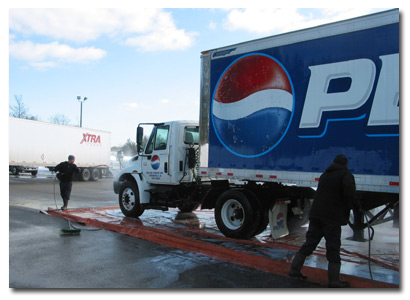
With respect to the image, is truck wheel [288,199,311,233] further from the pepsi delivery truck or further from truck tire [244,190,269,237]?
truck tire [244,190,269,237]

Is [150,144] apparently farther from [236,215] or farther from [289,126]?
[289,126]

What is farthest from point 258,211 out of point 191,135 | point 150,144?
point 150,144

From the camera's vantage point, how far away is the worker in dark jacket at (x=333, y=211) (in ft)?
14.7

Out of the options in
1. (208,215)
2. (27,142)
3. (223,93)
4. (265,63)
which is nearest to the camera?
(265,63)

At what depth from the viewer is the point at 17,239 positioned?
22.2 ft

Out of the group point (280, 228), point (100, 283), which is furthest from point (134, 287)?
point (280, 228)

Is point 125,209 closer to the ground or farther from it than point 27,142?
closer to the ground

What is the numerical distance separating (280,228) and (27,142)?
65.5 feet

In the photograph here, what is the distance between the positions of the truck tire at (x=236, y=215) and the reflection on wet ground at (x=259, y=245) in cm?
18

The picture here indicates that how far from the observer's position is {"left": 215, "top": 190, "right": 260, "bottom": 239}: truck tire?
6.84 metres

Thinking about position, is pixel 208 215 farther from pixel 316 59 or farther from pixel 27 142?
pixel 27 142

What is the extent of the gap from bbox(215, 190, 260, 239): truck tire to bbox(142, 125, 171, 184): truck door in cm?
192

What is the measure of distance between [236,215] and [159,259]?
201 cm

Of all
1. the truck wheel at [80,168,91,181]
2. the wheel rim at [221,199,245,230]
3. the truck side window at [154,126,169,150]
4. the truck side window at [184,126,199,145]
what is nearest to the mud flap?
the wheel rim at [221,199,245,230]
